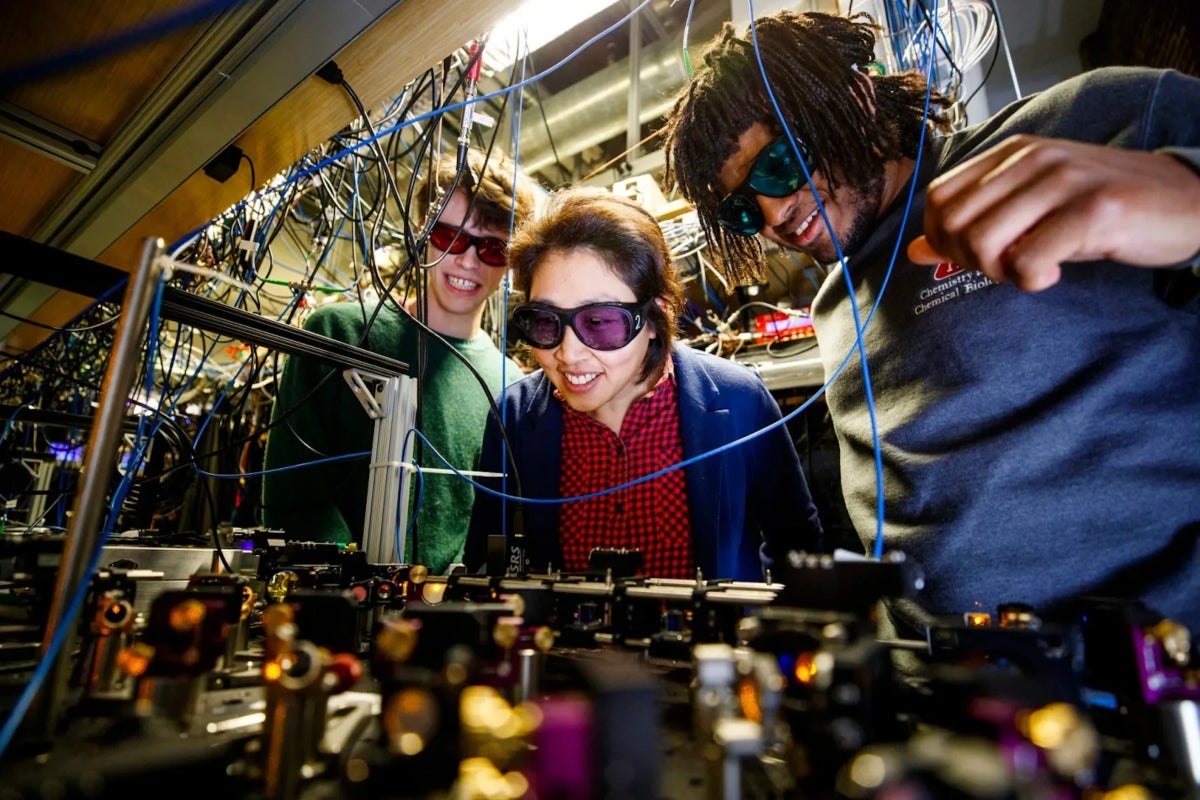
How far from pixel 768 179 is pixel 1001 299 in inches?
23.1

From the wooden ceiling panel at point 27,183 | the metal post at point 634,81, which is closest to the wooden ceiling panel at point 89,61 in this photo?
the wooden ceiling panel at point 27,183

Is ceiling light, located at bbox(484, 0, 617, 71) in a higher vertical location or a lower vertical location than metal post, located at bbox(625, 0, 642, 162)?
lower

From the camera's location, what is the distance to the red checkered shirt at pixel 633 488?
5.56 ft

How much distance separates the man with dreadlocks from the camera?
70 centimetres

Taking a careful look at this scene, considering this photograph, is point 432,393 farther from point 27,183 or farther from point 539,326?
point 27,183

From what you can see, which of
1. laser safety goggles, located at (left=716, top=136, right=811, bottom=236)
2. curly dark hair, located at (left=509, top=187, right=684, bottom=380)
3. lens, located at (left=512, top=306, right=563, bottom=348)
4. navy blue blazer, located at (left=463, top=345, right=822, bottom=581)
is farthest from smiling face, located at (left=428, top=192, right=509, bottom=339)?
laser safety goggles, located at (left=716, top=136, right=811, bottom=236)

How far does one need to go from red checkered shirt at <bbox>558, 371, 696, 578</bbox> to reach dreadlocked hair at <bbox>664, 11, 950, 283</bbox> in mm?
747

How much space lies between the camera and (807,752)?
1.29ft

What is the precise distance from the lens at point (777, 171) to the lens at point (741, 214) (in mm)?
58

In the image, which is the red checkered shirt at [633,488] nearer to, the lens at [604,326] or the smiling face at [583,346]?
the smiling face at [583,346]

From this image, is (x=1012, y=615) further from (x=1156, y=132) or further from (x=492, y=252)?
(x=492, y=252)

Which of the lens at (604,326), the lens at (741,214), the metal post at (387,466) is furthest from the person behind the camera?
the lens at (604,326)

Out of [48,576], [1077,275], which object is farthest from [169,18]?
[1077,275]

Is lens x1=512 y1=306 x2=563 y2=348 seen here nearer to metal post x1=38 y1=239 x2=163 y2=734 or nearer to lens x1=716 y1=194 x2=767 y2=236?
lens x1=716 y1=194 x2=767 y2=236
